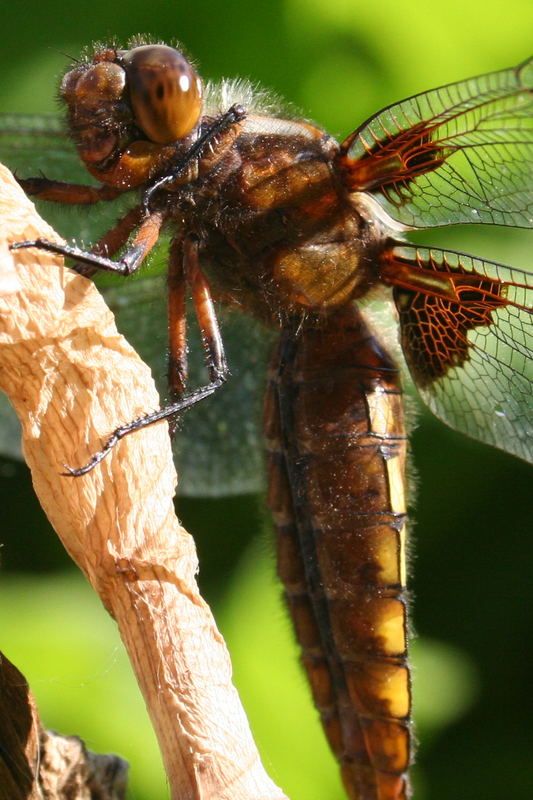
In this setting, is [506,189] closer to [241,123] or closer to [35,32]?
[241,123]

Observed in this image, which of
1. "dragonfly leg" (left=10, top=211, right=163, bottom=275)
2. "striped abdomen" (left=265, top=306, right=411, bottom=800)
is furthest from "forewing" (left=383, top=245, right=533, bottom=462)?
"dragonfly leg" (left=10, top=211, right=163, bottom=275)

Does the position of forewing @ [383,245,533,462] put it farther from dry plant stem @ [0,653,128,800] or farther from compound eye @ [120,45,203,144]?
dry plant stem @ [0,653,128,800]

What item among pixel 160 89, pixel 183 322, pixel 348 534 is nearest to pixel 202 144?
pixel 160 89

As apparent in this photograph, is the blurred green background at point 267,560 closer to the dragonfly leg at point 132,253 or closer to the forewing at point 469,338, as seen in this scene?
the forewing at point 469,338

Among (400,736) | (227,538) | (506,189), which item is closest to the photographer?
(506,189)

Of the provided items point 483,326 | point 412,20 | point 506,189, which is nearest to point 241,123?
point 506,189

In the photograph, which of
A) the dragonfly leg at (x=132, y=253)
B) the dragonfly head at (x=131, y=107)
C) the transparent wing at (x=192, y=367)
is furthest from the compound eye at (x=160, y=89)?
the transparent wing at (x=192, y=367)

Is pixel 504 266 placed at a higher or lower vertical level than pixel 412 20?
lower
